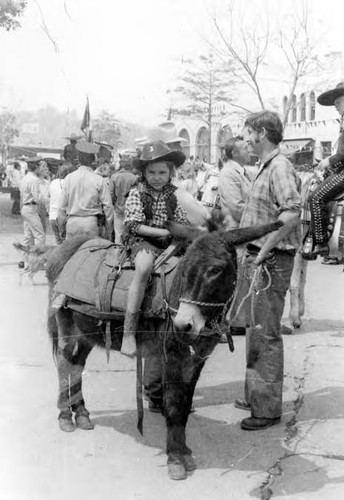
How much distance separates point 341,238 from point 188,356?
1.48 m

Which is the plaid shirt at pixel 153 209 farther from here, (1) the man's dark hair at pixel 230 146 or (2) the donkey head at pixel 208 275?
(1) the man's dark hair at pixel 230 146

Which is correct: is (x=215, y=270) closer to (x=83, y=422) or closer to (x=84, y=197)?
(x=83, y=422)

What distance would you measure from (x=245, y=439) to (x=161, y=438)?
0.63 meters

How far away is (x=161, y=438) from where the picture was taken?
4.54 metres

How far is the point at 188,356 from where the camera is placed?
13.5ft

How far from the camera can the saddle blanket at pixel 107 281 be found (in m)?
4.21

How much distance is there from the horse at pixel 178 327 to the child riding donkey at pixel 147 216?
0.19 m

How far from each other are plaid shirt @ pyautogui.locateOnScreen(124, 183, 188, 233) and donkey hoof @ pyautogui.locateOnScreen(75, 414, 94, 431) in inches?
58.9

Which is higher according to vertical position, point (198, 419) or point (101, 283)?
point (101, 283)

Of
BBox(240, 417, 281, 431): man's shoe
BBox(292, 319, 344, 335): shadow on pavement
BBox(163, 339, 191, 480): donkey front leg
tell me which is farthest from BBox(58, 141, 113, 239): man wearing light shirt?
BBox(163, 339, 191, 480): donkey front leg

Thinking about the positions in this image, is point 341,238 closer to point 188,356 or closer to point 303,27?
point 188,356

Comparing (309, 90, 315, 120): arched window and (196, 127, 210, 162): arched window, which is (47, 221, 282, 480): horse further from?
(196, 127, 210, 162): arched window

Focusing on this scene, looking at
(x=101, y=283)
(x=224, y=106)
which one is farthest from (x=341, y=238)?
(x=224, y=106)

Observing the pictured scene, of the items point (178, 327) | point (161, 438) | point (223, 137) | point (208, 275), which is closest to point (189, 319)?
point (178, 327)
